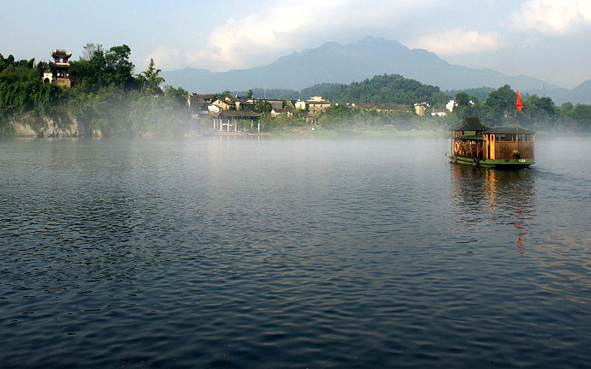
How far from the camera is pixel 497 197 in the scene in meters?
37.8

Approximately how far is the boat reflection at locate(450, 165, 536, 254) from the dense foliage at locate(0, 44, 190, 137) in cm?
10533

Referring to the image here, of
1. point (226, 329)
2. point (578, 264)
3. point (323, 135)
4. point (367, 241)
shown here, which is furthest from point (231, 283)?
point (323, 135)

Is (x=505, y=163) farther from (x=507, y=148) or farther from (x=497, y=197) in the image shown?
(x=497, y=197)

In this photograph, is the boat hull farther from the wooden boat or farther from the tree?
the tree

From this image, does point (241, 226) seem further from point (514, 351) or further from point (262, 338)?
point (514, 351)

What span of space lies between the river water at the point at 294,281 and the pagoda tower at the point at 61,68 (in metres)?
131

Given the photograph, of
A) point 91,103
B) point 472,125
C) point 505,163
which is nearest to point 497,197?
point 505,163

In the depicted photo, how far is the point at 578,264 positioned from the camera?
63.9ft

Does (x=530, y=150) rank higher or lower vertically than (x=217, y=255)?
higher

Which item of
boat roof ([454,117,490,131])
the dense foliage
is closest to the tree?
the dense foliage

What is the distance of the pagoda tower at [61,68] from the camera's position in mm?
155625

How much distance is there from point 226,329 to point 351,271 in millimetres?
6201

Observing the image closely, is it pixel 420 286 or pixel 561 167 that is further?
pixel 561 167

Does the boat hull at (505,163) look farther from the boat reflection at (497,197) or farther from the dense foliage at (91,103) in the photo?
the dense foliage at (91,103)
